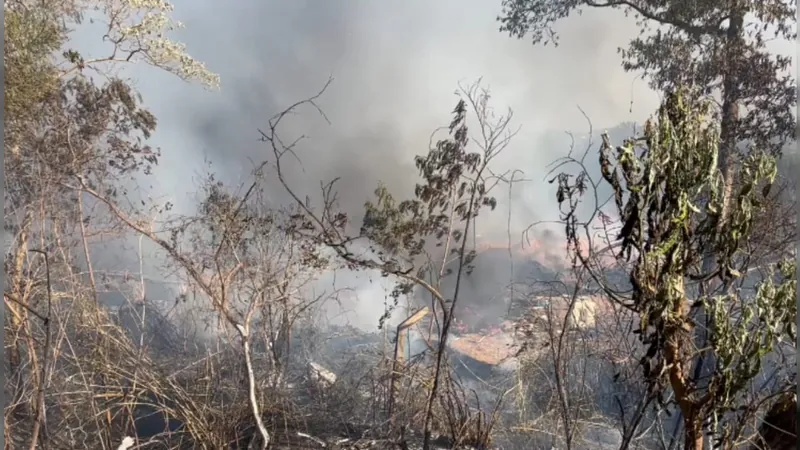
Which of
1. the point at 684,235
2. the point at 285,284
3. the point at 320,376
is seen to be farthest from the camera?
the point at 320,376

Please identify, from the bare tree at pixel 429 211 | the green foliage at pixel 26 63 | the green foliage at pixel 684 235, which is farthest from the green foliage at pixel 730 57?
the green foliage at pixel 26 63

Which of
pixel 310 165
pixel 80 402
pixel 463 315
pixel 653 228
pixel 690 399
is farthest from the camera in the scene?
pixel 310 165

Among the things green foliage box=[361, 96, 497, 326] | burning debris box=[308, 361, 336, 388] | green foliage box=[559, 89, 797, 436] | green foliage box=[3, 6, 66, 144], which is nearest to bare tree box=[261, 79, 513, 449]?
green foliage box=[361, 96, 497, 326]

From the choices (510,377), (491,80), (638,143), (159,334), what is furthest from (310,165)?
(638,143)

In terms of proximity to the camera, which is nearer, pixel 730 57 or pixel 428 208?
pixel 428 208

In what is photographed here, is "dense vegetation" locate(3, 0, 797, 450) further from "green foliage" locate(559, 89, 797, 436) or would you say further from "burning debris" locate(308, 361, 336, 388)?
"green foliage" locate(559, 89, 797, 436)

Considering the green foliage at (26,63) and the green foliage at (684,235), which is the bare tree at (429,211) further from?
the green foliage at (684,235)

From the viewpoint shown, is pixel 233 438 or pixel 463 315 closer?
pixel 233 438

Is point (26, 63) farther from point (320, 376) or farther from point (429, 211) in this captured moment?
point (320, 376)

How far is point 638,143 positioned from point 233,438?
121 inches

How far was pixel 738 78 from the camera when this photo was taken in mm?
4719

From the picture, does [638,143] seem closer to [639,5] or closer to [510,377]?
[510,377]

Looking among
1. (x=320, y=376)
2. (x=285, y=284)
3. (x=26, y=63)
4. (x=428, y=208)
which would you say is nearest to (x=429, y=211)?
(x=428, y=208)

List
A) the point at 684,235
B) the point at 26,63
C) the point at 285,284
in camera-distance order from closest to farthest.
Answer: the point at 684,235, the point at 26,63, the point at 285,284
